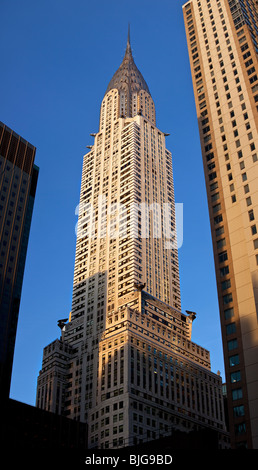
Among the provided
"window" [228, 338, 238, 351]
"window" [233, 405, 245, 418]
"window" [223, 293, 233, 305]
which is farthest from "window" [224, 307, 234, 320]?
"window" [233, 405, 245, 418]

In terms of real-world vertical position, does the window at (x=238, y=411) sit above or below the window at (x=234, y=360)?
below

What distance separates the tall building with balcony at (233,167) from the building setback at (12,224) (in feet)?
216

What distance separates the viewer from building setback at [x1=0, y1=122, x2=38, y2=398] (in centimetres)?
13450

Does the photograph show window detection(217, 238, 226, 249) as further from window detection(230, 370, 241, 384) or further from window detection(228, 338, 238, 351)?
window detection(230, 370, 241, 384)

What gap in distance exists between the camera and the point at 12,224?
493ft

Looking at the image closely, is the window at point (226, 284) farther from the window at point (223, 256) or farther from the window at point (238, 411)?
the window at point (238, 411)

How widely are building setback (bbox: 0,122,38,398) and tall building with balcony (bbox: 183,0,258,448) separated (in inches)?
2597

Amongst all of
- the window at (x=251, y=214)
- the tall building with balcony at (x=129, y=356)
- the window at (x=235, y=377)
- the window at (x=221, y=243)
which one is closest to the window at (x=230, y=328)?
the window at (x=235, y=377)

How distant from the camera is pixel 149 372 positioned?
16112 centimetres

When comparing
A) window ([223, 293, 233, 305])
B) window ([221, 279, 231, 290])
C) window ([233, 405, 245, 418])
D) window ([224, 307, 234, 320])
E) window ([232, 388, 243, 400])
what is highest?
window ([221, 279, 231, 290])

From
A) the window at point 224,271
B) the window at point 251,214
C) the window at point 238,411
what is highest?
the window at point 251,214

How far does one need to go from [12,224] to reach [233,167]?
76.7 meters

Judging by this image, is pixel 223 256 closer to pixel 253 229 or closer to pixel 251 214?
pixel 253 229

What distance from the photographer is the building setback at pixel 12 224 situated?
134500 millimetres
